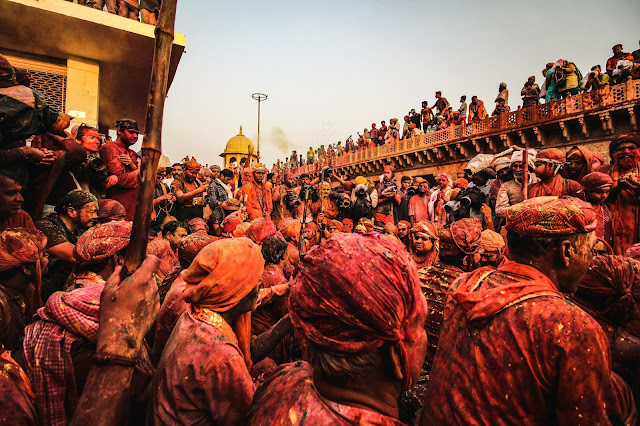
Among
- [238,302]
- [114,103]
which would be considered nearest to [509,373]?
[238,302]

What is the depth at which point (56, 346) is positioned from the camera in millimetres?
1673

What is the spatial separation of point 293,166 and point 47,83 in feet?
114

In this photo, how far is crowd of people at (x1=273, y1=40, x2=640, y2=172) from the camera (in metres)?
14.5

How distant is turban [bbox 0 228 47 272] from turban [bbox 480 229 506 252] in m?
3.64

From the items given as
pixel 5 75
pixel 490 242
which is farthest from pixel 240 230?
pixel 490 242

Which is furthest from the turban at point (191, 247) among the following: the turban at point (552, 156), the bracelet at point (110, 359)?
the turban at point (552, 156)

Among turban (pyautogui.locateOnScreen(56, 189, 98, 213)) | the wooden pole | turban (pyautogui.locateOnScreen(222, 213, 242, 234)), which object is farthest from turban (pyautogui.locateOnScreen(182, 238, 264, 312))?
turban (pyautogui.locateOnScreen(222, 213, 242, 234))

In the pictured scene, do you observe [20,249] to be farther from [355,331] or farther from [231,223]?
[231,223]

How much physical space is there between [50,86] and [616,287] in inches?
451

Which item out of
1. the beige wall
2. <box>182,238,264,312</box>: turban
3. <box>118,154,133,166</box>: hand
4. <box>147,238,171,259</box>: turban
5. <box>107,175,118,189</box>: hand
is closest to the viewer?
<box>182,238,264,312</box>: turban

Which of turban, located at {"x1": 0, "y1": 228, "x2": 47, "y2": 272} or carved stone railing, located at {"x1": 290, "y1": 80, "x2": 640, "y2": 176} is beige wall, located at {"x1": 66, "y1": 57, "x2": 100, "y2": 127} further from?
carved stone railing, located at {"x1": 290, "y1": 80, "x2": 640, "y2": 176}

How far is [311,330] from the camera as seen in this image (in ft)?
3.98

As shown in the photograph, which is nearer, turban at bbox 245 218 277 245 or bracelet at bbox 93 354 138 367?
bracelet at bbox 93 354 138 367

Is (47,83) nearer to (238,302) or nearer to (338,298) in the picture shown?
(238,302)
